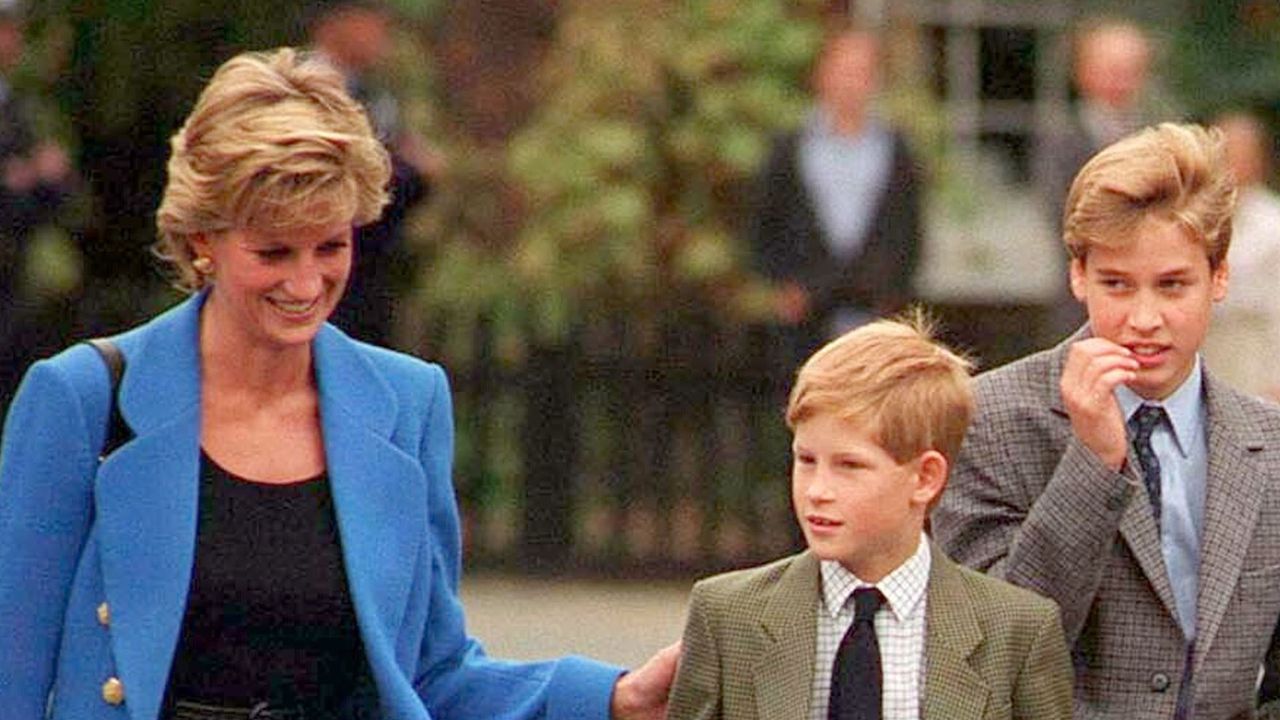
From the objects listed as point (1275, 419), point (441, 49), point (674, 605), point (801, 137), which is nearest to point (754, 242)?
point (801, 137)

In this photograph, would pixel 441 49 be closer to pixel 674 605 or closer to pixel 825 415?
pixel 674 605

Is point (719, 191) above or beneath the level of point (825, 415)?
beneath

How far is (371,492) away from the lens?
223 inches

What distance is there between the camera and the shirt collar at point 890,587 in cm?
530

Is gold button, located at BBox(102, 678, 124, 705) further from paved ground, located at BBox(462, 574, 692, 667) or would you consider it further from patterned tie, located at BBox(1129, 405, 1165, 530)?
paved ground, located at BBox(462, 574, 692, 667)

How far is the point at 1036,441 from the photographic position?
18.1 ft

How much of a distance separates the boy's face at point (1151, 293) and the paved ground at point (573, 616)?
6474 millimetres

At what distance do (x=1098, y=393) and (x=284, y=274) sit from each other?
1.18 m

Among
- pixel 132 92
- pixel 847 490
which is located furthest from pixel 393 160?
pixel 847 490

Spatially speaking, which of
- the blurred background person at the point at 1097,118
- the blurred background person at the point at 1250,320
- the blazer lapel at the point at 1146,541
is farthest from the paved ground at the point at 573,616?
the blazer lapel at the point at 1146,541

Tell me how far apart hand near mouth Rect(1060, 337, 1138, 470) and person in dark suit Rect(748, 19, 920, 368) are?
7.94 m

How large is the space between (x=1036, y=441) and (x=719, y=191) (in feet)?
35.0

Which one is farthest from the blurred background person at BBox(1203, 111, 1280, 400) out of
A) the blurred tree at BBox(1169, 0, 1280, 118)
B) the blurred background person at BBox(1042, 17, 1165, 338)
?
the blurred tree at BBox(1169, 0, 1280, 118)

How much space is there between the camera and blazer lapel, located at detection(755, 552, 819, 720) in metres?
5.24
